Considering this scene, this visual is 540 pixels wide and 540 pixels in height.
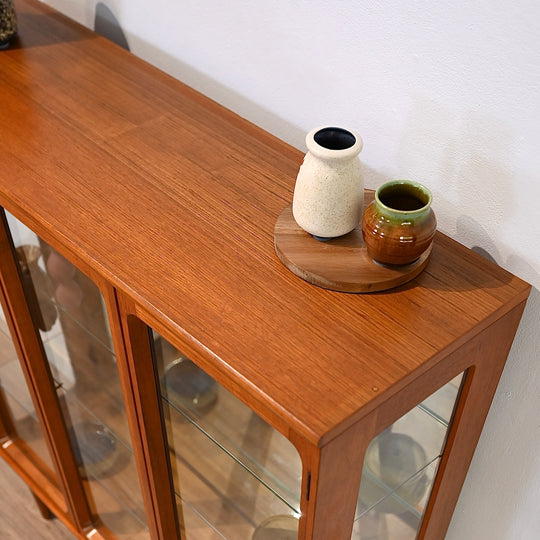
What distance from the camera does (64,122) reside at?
3.26 ft

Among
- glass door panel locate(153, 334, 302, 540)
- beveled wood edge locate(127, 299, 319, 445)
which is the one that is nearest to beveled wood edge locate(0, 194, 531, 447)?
beveled wood edge locate(127, 299, 319, 445)

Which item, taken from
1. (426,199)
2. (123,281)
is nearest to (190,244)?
(123,281)

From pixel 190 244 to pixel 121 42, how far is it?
0.51m

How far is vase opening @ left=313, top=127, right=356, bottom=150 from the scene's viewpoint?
76 centimetres

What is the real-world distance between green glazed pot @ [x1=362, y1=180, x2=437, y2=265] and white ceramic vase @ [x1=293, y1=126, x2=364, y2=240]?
0.09ft

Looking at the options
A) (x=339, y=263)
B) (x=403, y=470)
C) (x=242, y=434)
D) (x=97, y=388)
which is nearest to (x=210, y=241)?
(x=339, y=263)

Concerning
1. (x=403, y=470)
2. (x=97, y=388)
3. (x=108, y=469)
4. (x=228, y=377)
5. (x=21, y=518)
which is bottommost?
(x=21, y=518)

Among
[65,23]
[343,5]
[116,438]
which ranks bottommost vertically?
[116,438]

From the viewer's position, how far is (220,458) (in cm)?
101

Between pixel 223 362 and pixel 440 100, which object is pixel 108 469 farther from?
pixel 440 100

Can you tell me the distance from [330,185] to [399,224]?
0.26ft

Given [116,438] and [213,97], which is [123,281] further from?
[116,438]

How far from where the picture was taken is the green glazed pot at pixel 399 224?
73 cm

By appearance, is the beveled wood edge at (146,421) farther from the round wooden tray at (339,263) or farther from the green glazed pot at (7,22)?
the green glazed pot at (7,22)
